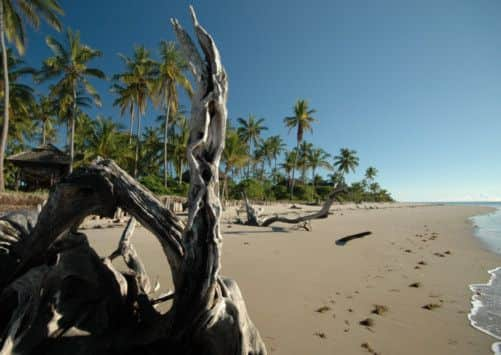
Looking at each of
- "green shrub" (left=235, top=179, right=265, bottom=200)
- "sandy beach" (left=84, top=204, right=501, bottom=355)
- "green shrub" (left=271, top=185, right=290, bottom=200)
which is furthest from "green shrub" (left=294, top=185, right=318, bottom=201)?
"sandy beach" (left=84, top=204, right=501, bottom=355)

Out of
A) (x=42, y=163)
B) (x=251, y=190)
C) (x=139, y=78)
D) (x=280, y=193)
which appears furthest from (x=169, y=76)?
(x=280, y=193)

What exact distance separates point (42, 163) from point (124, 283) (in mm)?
23807

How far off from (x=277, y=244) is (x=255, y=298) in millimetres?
3890

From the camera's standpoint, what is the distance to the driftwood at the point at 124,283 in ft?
4.92

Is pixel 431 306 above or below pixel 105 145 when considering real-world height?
below

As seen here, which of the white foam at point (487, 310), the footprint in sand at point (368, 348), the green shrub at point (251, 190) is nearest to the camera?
the footprint in sand at point (368, 348)

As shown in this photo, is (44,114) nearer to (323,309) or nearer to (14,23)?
(14,23)

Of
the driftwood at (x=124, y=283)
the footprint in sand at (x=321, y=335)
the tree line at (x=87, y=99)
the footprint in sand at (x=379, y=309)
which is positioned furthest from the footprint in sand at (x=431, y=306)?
the tree line at (x=87, y=99)

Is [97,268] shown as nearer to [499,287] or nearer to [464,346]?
[464,346]

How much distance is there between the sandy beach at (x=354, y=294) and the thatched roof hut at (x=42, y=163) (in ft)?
59.2

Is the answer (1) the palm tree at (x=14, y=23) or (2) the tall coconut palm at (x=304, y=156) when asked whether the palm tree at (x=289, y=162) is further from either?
(1) the palm tree at (x=14, y=23)

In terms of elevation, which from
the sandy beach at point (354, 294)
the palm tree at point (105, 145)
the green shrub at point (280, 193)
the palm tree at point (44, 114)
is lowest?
the sandy beach at point (354, 294)

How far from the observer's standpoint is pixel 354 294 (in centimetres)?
342

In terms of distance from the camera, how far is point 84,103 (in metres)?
22.6
